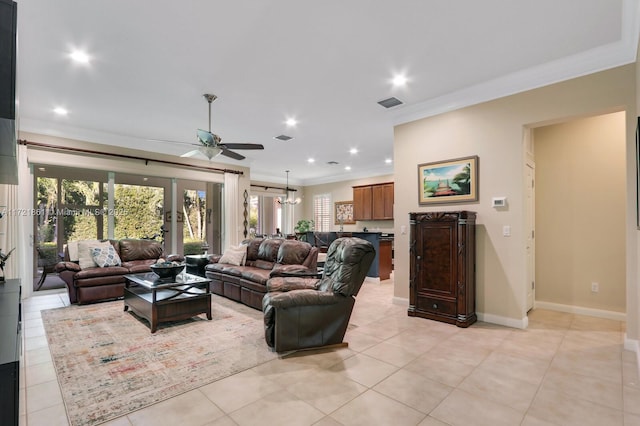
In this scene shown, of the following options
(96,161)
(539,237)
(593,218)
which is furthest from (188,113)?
(593,218)

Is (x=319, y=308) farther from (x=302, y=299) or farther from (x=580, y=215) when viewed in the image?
(x=580, y=215)

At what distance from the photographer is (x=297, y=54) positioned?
10.8ft

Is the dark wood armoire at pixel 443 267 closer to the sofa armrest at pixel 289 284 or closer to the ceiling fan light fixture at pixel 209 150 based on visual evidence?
the sofa armrest at pixel 289 284

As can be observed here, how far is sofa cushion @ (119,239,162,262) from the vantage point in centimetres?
582

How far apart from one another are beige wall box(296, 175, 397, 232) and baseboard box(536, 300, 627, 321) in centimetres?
491

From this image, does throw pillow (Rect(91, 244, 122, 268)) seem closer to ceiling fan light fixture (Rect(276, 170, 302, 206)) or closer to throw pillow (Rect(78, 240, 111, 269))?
throw pillow (Rect(78, 240, 111, 269))

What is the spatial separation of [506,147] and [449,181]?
77 centimetres


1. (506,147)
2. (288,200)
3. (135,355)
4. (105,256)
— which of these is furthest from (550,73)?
(288,200)

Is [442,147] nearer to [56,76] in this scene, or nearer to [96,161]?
[56,76]

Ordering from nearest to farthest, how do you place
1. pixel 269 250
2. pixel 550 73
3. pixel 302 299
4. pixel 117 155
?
pixel 302 299 → pixel 550 73 → pixel 269 250 → pixel 117 155

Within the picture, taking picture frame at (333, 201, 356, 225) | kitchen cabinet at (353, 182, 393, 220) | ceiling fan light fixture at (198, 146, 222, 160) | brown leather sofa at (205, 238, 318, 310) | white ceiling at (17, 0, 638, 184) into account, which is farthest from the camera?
picture frame at (333, 201, 356, 225)

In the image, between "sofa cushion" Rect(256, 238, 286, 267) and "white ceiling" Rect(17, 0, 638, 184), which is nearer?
"white ceiling" Rect(17, 0, 638, 184)

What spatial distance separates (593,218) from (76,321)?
6.71 metres

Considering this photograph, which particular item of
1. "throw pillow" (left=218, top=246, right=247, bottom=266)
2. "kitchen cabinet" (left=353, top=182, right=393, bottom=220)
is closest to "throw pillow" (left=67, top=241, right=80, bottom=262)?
"throw pillow" (left=218, top=246, right=247, bottom=266)
